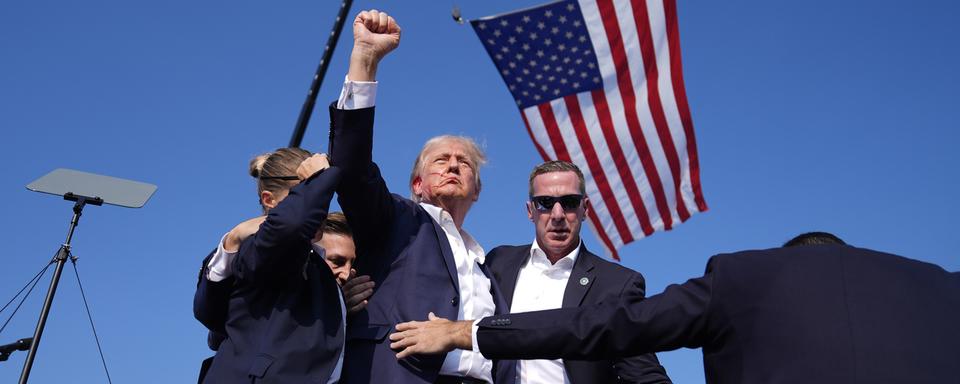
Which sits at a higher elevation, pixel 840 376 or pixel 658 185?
pixel 658 185

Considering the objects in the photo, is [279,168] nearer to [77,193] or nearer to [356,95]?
[356,95]

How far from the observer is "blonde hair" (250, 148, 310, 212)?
3303 mm

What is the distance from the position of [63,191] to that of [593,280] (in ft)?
16.7

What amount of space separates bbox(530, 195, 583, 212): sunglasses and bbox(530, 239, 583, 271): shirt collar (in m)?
0.19

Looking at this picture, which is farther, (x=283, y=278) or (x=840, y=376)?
(x=283, y=278)

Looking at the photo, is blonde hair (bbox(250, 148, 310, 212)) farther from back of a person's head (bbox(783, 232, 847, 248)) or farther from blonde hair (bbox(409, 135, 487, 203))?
back of a person's head (bbox(783, 232, 847, 248))

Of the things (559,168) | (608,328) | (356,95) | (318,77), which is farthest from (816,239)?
(318,77)

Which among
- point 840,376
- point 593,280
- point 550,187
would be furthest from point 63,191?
point 840,376

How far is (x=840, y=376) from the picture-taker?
95.2 inches

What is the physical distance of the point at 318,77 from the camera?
691 centimetres

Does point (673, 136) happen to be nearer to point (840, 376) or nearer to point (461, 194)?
point (461, 194)

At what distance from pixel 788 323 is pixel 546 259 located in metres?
2.19

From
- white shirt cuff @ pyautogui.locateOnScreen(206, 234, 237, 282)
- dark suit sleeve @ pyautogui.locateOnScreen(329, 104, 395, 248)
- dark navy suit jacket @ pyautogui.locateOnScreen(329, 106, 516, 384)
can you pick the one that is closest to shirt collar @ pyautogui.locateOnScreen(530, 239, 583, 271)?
dark navy suit jacket @ pyautogui.locateOnScreen(329, 106, 516, 384)

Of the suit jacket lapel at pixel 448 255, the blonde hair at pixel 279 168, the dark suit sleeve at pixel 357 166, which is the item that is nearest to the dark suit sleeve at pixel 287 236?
the dark suit sleeve at pixel 357 166
